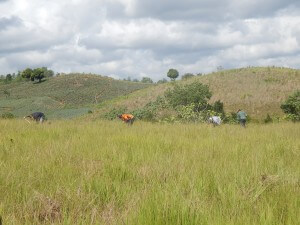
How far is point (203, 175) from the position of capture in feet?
13.2

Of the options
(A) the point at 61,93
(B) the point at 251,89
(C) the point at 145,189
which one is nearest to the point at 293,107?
(B) the point at 251,89

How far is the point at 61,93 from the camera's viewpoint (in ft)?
232

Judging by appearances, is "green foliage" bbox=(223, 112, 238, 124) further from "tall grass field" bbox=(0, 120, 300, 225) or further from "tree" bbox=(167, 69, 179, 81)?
"tree" bbox=(167, 69, 179, 81)

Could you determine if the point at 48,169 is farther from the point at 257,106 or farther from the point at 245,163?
the point at 257,106

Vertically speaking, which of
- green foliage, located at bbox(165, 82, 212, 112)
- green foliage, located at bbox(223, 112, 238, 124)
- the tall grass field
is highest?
green foliage, located at bbox(165, 82, 212, 112)

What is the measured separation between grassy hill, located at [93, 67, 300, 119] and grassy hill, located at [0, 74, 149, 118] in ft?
43.2

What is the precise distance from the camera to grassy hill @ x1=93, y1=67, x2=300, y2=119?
37.8 meters

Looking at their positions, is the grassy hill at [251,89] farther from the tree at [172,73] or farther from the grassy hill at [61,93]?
the tree at [172,73]

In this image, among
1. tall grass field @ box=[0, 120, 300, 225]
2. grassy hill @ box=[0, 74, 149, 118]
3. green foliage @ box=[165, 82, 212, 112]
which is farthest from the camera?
grassy hill @ box=[0, 74, 149, 118]

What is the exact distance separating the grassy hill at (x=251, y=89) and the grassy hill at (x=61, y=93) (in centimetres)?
1317

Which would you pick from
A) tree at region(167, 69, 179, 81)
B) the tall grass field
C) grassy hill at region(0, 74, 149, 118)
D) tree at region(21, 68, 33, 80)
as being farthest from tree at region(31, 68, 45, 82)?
the tall grass field

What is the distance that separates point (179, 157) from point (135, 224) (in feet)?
9.49

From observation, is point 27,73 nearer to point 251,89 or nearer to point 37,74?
point 37,74

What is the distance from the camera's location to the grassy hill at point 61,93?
186 ft
